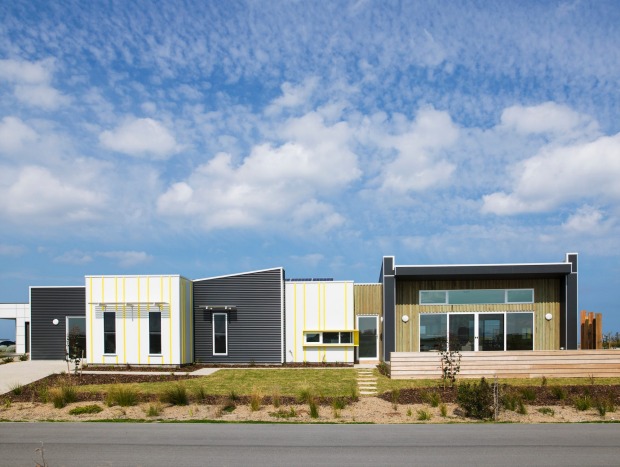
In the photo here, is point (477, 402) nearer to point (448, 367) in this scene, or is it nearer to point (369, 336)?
point (448, 367)

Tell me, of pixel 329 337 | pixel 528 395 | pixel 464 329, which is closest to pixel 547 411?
pixel 528 395

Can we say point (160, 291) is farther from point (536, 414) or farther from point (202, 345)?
point (536, 414)

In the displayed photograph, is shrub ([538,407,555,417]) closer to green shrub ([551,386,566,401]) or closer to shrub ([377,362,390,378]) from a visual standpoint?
green shrub ([551,386,566,401])

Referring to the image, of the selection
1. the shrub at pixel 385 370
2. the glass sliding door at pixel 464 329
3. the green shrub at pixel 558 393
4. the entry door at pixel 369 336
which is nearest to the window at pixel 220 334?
the entry door at pixel 369 336

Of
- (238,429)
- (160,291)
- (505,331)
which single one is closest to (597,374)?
(505,331)

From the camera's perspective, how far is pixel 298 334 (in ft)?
82.7

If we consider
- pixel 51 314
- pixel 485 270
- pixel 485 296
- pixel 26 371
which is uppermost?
pixel 485 270

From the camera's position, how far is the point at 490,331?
81.0 ft

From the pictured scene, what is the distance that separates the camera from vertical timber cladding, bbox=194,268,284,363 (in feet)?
81.8

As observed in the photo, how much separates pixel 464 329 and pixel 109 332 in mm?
14319

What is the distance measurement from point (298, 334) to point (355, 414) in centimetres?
1198

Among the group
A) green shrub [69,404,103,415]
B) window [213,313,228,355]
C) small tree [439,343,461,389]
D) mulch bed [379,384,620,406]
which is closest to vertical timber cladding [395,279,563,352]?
small tree [439,343,461,389]

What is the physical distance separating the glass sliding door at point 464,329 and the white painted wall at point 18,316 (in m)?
24.4

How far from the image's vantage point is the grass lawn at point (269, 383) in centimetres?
1628
